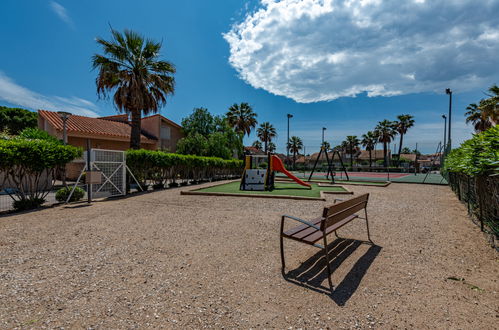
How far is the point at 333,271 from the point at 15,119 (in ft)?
147

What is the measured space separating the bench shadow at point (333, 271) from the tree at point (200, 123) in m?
26.3

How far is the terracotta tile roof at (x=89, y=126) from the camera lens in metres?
19.3

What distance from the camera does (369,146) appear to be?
195ft

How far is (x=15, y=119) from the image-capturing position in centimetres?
3328

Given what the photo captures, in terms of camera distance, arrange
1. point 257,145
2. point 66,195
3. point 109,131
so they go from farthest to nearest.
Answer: point 257,145, point 109,131, point 66,195

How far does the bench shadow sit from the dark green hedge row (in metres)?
10.4

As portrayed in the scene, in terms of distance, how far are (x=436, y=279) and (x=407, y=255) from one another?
0.85 m

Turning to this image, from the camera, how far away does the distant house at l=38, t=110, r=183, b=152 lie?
19516 mm

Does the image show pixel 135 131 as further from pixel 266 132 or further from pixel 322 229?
pixel 266 132

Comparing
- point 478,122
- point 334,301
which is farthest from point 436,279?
point 478,122

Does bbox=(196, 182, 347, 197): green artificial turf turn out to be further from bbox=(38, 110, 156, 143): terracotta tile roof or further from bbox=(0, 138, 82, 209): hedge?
bbox=(38, 110, 156, 143): terracotta tile roof

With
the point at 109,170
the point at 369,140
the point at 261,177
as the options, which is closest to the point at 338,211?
the point at 261,177

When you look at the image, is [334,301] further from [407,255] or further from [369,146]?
[369,146]

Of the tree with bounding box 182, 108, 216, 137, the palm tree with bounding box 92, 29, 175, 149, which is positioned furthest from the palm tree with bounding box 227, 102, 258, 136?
the palm tree with bounding box 92, 29, 175, 149
